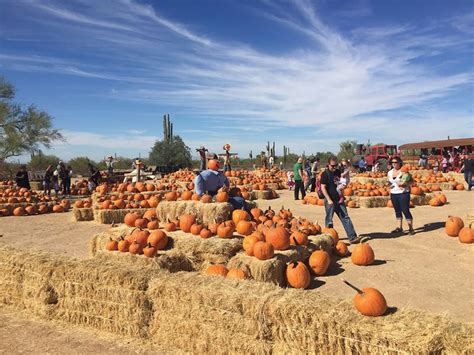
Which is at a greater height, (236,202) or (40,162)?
(40,162)

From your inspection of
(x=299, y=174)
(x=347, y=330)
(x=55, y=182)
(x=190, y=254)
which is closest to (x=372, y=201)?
(x=299, y=174)

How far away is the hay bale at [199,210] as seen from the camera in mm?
7500

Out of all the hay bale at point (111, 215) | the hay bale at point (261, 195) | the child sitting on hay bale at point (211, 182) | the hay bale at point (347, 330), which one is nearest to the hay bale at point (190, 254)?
the child sitting on hay bale at point (211, 182)

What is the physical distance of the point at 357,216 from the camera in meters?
11.5

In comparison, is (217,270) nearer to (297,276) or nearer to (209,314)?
(297,276)

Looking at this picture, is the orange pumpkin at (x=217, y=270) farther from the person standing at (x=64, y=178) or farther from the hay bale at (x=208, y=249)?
the person standing at (x=64, y=178)

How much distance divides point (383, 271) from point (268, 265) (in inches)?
81.5

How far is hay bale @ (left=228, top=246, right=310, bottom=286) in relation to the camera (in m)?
5.15

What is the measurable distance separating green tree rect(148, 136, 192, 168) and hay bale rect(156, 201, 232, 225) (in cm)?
3176

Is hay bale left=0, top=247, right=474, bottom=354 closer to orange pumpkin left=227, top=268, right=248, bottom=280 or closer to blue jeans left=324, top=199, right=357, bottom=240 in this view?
orange pumpkin left=227, top=268, right=248, bottom=280

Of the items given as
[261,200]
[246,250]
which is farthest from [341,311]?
[261,200]

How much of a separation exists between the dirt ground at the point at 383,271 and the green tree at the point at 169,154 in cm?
2881

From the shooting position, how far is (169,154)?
133 feet

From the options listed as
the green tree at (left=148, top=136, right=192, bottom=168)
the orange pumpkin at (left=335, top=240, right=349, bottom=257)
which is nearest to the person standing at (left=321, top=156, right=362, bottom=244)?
the orange pumpkin at (left=335, top=240, right=349, bottom=257)
